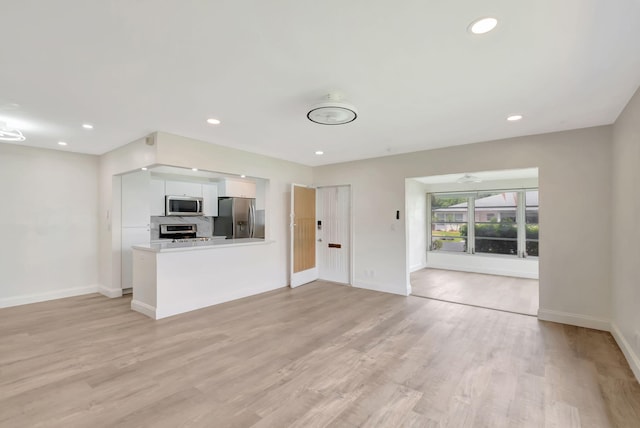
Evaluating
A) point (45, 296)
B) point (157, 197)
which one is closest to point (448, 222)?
point (157, 197)

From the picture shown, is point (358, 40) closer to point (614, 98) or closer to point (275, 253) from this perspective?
point (614, 98)

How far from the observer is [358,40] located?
1.90 m

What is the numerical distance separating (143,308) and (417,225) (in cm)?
621

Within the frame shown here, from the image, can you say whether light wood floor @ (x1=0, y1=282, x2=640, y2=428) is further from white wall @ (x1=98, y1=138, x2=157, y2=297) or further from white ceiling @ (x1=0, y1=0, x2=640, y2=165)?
white ceiling @ (x1=0, y1=0, x2=640, y2=165)

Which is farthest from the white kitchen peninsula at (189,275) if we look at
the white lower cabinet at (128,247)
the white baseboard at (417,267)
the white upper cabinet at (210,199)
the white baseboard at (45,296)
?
the white baseboard at (417,267)

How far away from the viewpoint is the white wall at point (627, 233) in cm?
261

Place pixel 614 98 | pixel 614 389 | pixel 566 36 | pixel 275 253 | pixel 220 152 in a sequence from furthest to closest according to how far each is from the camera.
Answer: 1. pixel 275 253
2. pixel 220 152
3. pixel 614 98
4. pixel 614 389
5. pixel 566 36

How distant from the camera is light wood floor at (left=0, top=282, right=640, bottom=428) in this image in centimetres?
201

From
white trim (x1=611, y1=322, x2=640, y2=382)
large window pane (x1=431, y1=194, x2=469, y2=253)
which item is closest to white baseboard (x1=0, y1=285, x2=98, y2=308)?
white trim (x1=611, y1=322, x2=640, y2=382)

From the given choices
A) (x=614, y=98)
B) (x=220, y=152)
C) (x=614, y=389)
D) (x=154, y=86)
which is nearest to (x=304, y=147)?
(x=220, y=152)

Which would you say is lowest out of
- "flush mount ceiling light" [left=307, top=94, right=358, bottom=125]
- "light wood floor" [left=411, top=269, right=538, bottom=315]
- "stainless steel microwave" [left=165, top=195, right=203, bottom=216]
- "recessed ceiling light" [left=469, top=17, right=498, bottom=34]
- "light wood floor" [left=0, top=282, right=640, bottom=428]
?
"light wood floor" [left=411, top=269, right=538, bottom=315]

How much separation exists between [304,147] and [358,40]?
2852 mm

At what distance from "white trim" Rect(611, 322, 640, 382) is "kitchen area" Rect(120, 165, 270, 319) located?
4717 millimetres

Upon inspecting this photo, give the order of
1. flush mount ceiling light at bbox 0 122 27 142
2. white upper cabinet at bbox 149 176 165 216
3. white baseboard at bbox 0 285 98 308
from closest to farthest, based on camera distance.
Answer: flush mount ceiling light at bbox 0 122 27 142 → white baseboard at bbox 0 285 98 308 → white upper cabinet at bbox 149 176 165 216
